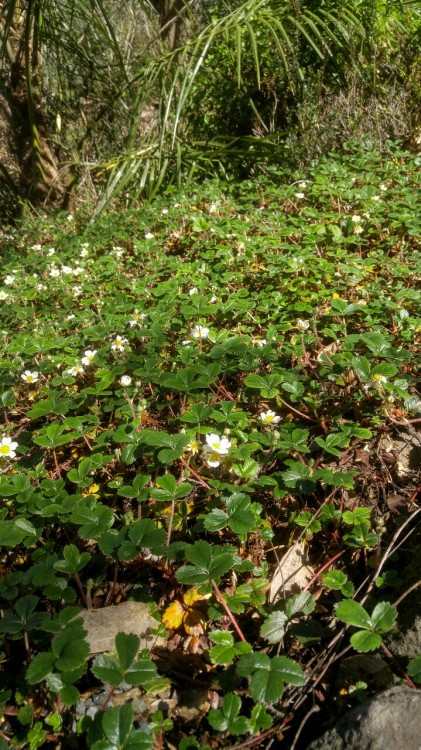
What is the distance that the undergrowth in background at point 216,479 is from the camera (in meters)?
1.25

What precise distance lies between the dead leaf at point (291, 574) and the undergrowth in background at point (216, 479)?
0.04ft

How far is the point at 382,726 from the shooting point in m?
0.99

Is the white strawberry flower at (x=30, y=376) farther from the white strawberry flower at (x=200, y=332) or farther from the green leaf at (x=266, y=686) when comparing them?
the green leaf at (x=266, y=686)

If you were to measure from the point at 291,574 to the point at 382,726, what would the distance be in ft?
2.04

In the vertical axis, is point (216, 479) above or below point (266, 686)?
below

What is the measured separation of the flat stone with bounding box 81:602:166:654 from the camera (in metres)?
1.42

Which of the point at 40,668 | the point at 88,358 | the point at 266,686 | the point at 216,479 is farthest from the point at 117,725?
the point at 88,358

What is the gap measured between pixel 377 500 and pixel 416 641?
58 cm

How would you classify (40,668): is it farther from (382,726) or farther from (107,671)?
(382,726)

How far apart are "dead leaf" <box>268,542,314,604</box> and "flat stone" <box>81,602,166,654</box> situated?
0.37 m

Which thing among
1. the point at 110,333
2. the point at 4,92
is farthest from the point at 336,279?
the point at 4,92

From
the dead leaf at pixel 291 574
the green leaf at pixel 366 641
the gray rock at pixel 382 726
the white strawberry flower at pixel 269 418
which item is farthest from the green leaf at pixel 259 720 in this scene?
the white strawberry flower at pixel 269 418

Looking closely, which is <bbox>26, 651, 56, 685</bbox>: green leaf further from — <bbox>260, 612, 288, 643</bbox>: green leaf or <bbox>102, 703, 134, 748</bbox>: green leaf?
<bbox>260, 612, 288, 643</bbox>: green leaf

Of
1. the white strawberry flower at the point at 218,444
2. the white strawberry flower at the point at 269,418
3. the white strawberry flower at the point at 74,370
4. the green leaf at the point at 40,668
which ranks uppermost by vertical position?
the white strawberry flower at the point at 218,444
